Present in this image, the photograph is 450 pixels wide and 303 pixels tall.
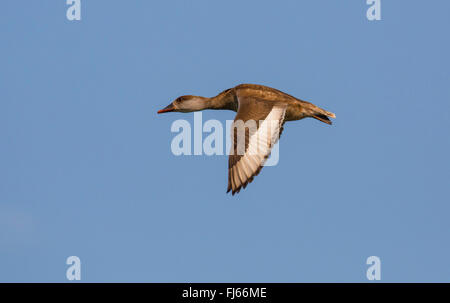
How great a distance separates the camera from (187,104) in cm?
1817

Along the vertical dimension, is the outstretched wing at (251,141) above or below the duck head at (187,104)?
below

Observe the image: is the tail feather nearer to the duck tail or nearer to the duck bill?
the duck tail

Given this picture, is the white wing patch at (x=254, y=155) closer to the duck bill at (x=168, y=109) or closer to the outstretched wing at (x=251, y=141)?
the outstretched wing at (x=251, y=141)

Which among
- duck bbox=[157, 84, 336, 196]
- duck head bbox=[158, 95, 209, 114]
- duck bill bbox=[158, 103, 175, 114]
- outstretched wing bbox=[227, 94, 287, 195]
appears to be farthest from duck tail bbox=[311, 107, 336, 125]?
duck bill bbox=[158, 103, 175, 114]

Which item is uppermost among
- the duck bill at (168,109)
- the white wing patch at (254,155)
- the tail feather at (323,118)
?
the duck bill at (168,109)

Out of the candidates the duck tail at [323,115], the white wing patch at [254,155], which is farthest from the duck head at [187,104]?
the white wing patch at [254,155]

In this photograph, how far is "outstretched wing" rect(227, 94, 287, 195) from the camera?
42.6ft

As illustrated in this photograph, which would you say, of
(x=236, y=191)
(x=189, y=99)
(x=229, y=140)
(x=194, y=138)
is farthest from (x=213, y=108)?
(x=236, y=191)

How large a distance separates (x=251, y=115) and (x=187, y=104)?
4128 millimetres

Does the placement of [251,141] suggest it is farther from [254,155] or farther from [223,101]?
[223,101]

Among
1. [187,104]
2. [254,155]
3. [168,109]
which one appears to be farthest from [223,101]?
[254,155]

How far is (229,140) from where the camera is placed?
45.1 ft

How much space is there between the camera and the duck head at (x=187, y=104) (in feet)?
58.6
